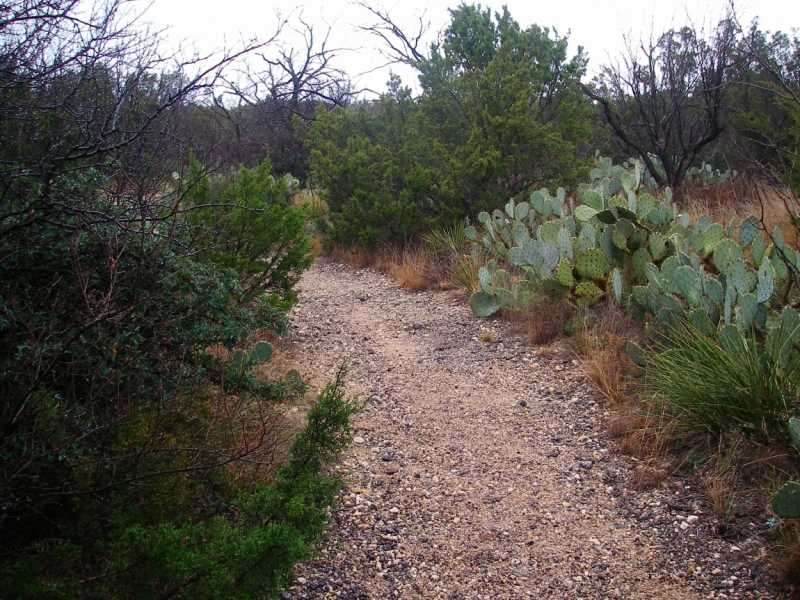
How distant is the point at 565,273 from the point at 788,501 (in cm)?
297

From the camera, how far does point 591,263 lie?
5.46 m

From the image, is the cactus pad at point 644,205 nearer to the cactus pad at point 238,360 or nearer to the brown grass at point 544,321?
the brown grass at point 544,321

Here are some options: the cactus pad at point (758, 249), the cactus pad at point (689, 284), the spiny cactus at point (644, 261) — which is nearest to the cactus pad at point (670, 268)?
the spiny cactus at point (644, 261)

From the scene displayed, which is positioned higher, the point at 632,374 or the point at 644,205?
the point at 644,205

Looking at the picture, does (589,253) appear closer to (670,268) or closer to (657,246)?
(657,246)

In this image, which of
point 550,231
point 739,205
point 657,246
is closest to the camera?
point 657,246

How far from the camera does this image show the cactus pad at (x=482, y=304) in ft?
19.9

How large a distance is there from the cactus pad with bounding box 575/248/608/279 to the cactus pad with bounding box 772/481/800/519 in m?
2.93

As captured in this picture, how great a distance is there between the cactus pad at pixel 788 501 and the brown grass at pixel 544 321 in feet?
8.95

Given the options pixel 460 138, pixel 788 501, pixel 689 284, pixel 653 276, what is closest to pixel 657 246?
pixel 653 276

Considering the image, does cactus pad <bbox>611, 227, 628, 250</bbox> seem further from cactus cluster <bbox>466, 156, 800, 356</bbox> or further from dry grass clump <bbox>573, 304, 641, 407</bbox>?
dry grass clump <bbox>573, 304, 641, 407</bbox>

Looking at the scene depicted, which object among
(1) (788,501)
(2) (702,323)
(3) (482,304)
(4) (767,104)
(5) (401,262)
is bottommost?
(1) (788,501)

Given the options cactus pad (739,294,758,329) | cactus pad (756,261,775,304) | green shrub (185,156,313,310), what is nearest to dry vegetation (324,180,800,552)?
cactus pad (756,261,775,304)

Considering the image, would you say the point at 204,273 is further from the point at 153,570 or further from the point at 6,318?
→ the point at 153,570
